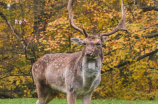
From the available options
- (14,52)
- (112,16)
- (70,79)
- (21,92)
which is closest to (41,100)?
(70,79)

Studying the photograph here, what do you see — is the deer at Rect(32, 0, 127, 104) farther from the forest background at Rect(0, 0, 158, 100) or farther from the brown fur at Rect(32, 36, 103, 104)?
the forest background at Rect(0, 0, 158, 100)

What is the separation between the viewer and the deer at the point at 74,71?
5984 millimetres

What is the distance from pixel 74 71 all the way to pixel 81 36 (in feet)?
26.3

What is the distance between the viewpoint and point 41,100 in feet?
24.2

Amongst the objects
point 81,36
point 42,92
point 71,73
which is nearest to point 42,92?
point 42,92

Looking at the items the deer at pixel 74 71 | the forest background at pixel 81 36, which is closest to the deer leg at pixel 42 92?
the deer at pixel 74 71

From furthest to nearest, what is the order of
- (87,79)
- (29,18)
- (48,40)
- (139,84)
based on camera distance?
(139,84)
(29,18)
(48,40)
(87,79)

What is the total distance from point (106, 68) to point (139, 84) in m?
4.60

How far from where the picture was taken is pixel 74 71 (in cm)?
635

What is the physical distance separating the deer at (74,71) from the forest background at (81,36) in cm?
618

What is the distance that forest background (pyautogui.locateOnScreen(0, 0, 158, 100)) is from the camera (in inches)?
573

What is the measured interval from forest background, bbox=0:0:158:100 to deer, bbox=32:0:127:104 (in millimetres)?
6182

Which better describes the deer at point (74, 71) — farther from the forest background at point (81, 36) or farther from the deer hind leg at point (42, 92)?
the forest background at point (81, 36)

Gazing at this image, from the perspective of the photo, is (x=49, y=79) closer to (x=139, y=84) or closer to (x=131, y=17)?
(x=131, y=17)
